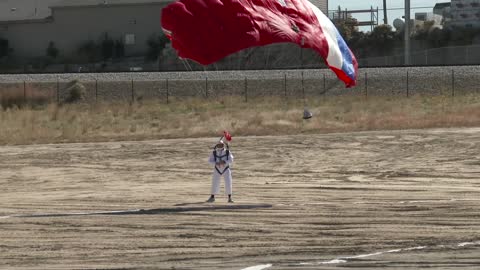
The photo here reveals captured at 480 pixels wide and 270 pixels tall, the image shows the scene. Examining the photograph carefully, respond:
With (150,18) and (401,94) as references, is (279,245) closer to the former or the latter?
(401,94)

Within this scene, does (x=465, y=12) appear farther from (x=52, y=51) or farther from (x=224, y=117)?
(x=224, y=117)

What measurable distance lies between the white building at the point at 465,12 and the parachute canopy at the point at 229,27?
61.5 m

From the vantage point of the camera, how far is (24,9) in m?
87.8

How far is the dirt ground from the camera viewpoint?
16328mm

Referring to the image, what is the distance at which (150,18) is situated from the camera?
3110 inches

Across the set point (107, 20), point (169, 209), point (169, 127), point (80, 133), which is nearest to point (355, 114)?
point (169, 127)

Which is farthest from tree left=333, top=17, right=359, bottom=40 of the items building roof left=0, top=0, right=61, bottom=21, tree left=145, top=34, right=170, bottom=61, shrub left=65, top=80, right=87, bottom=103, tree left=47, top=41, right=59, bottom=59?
building roof left=0, top=0, right=61, bottom=21

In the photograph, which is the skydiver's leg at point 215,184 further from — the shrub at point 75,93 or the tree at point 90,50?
the tree at point 90,50

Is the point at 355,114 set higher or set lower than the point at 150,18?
lower

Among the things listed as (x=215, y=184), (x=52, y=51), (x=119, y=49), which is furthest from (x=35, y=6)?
(x=215, y=184)

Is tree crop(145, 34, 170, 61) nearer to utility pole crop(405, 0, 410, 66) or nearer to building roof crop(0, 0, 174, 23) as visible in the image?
building roof crop(0, 0, 174, 23)

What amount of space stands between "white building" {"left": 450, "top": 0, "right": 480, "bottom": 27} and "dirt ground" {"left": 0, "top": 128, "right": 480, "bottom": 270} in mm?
42978

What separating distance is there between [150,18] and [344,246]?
63.3 meters

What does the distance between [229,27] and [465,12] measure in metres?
64.0
